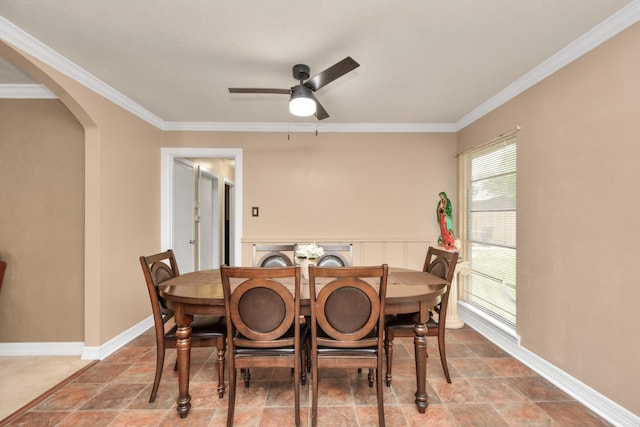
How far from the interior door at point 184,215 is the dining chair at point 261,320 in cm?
244

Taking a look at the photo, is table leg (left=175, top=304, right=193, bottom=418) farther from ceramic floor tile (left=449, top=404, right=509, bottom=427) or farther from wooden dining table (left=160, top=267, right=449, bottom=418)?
ceramic floor tile (left=449, top=404, right=509, bottom=427)

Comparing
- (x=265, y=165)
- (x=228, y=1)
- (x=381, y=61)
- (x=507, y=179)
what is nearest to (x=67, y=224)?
(x=265, y=165)

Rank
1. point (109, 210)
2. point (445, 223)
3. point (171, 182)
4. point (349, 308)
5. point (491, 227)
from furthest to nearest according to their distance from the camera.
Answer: point (171, 182) < point (445, 223) < point (491, 227) < point (109, 210) < point (349, 308)

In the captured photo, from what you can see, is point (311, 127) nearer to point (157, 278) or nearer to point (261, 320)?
point (157, 278)

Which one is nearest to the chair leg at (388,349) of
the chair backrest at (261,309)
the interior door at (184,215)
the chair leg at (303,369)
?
the chair leg at (303,369)

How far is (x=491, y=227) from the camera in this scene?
9.92ft

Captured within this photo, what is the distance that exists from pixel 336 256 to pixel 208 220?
2936mm

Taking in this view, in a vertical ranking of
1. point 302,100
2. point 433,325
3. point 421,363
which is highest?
point 302,100

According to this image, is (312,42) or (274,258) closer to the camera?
(312,42)

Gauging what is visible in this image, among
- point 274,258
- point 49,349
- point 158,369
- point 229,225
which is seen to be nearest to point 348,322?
point 274,258

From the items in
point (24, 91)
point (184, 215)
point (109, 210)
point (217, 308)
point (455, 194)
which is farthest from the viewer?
point (184, 215)

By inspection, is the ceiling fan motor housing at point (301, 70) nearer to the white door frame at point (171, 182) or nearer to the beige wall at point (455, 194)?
the beige wall at point (455, 194)

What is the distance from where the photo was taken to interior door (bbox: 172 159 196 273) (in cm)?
370

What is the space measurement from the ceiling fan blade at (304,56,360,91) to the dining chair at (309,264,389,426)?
1169mm
